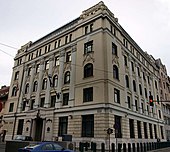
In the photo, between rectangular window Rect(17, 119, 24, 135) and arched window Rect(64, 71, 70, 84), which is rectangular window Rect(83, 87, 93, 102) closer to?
arched window Rect(64, 71, 70, 84)

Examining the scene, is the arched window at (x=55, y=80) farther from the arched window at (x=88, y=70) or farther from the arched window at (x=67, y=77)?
the arched window at (x=88, y=70)

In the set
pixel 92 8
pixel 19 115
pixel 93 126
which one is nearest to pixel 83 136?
pixel 93 126

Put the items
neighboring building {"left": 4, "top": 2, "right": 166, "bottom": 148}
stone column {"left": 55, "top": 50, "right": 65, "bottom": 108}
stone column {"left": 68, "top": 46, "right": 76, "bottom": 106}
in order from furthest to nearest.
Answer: stone column {"left": 55, "top": 50, "right": 65, "bottom": 108}, stone column {"left": 68, "top": 46, "right": 76, "bottom": 106}, neighboring building {"left": 4, "top": 2, "right": 166, "bottom": 148}

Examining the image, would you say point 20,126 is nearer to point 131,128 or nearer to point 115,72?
point 131,128

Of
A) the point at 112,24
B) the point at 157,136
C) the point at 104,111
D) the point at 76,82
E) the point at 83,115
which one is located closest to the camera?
the point at 104,111

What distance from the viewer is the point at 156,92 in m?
45.2

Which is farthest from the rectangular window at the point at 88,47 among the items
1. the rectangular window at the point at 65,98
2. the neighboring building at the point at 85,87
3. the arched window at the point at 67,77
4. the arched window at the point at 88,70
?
the rectangular window at the point at 65,98

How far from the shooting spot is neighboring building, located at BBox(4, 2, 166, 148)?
2338 centimetres

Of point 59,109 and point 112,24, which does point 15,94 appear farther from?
point 112,24

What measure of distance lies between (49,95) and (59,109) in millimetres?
4223

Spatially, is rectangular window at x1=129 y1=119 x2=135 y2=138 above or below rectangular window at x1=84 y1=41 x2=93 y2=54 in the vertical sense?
below

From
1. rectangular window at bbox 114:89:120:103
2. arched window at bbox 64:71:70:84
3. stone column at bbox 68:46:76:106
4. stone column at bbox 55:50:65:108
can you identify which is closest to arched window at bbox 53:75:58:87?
A: stone column at bbox 55:50:65:108

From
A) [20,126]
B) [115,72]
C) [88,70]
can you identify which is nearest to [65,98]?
[88,70]

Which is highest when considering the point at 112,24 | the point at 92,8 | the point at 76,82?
the point at 92,8
